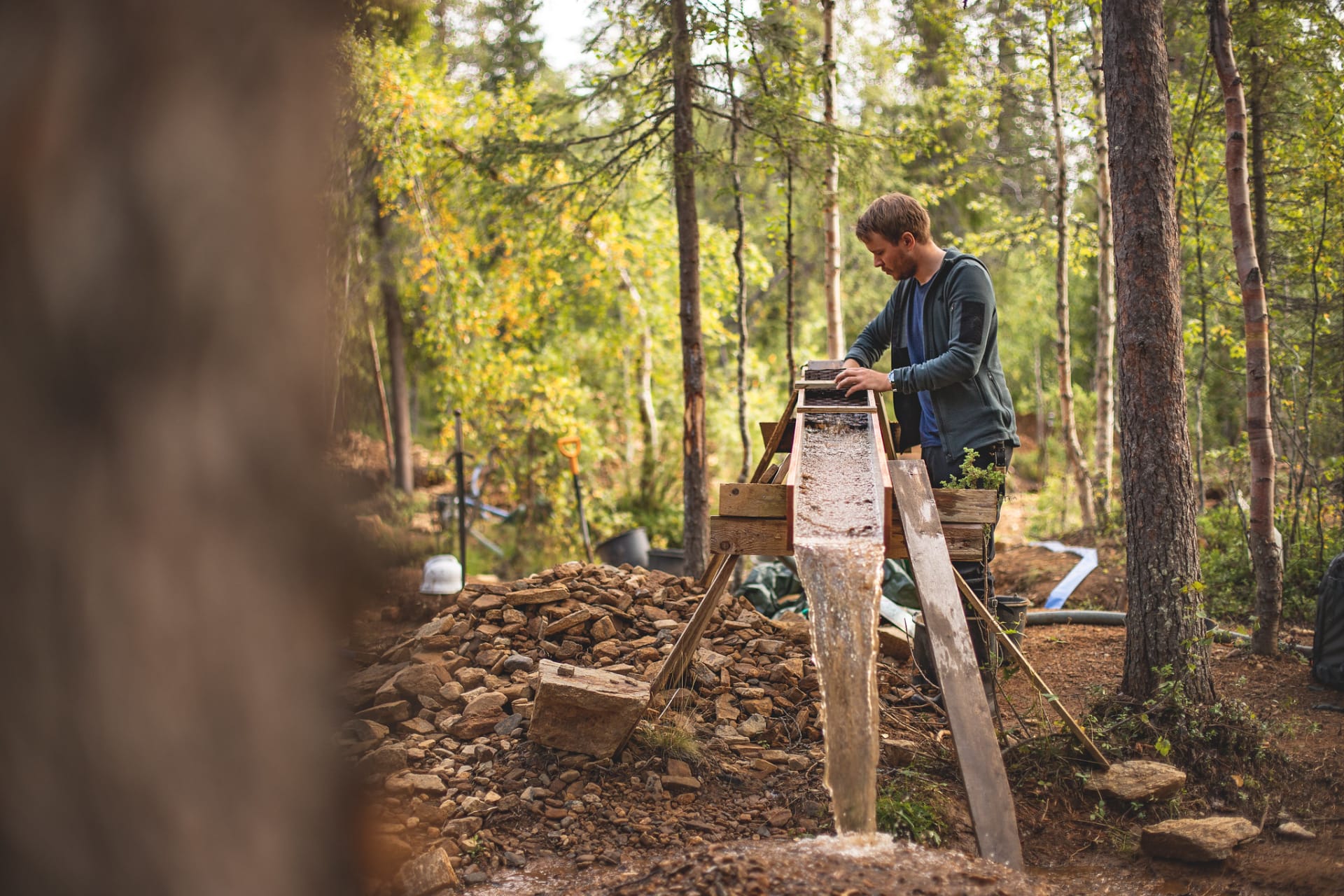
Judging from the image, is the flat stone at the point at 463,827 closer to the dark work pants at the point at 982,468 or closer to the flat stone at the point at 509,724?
the flat stone at the point at 509,724

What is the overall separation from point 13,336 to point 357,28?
1.65 feet

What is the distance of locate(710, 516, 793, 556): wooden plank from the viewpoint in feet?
10.2

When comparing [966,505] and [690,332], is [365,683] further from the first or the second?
[690,332]

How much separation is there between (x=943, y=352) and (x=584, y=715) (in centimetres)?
219

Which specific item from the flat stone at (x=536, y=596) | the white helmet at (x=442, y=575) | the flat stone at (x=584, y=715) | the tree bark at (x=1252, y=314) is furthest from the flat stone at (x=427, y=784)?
the tree bark at (x=1252, y=314)

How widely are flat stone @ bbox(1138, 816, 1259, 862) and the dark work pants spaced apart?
924mm

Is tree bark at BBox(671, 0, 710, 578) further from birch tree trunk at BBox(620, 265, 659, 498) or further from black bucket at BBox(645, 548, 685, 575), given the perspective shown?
birch tree trunk at BBox(620, 265, 659, 498)

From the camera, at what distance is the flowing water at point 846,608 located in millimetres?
2262

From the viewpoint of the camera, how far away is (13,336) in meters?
0.74

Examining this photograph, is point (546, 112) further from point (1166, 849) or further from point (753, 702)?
point (1166, 849)

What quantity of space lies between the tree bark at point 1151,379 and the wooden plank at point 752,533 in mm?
1748

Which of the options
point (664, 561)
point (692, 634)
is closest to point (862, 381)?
point (692, 634)

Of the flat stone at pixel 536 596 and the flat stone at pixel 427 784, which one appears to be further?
the flat stone at pixel 536 596

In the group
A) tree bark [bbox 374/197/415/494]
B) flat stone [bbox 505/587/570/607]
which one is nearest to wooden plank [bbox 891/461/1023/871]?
flat stone [bbox 505/587/570/607]
